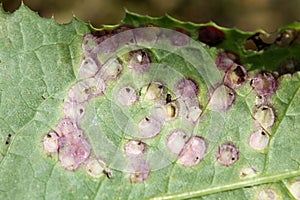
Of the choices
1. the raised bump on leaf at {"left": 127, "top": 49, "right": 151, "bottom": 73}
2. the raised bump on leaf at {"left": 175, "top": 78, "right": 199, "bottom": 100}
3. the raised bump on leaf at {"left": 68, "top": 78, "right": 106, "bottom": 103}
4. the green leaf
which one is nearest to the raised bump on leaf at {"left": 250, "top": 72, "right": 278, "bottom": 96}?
the green leaf

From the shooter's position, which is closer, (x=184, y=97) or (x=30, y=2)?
(x=184, y=97)

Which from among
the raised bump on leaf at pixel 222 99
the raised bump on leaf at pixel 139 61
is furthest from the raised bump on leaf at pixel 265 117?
the raised bump on leaf at pixel 139 61

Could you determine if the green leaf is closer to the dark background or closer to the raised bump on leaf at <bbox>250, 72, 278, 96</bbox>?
the raised bump on leaf at <bbox>250, 72, 278, 96</bbox>

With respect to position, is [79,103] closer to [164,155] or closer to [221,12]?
[164,155]

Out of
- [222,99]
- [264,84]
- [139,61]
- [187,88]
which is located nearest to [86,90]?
[139,61]

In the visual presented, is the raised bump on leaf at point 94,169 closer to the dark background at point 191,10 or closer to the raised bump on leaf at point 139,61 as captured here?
the raised bump on leaf at point 139,61

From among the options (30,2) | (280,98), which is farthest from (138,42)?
(30,2)
